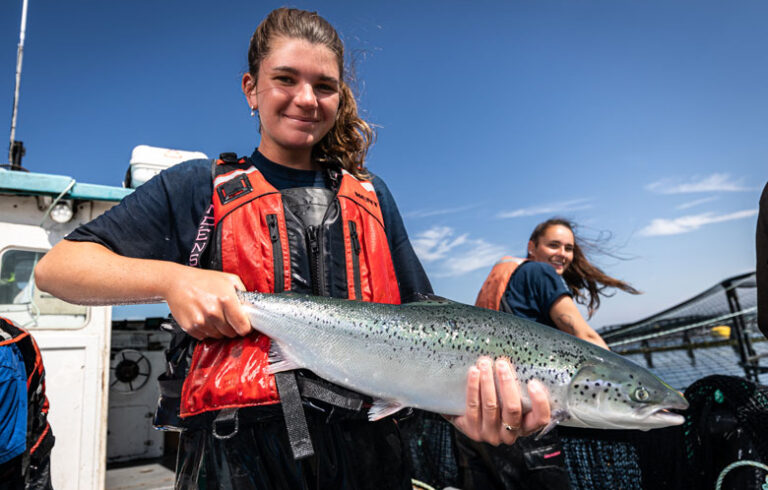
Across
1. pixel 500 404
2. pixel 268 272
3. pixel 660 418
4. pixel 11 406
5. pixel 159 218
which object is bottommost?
pixel 660 418

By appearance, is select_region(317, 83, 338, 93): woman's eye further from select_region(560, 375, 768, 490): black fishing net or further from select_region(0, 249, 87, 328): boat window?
select_region(0, 249, 87, 328): boat window

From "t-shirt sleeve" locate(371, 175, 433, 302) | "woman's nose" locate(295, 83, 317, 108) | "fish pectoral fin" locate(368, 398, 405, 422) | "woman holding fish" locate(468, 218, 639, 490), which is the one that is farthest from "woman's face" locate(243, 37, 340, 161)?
"woman holding fish" locate(468, 218, 639, 490)

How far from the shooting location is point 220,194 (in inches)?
91.3

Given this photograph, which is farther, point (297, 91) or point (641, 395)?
point (297, 91)

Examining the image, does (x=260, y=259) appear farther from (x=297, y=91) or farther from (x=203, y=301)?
(x=297, y=91)

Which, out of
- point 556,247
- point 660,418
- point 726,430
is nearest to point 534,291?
point 556,247

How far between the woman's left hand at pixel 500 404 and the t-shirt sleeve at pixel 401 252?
2.11ft

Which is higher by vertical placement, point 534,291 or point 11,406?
point 534,291

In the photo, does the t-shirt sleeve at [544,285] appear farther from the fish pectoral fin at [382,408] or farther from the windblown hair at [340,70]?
the fish pectoral fin at [382,408]

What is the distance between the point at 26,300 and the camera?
20.8 ft

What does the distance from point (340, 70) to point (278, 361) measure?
144 cm

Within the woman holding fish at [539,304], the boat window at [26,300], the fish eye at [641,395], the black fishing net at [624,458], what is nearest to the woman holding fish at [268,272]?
the fish eye at [641,395]

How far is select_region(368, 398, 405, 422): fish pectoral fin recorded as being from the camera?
201 centimetres

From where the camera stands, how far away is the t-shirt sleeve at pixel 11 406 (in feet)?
13.2
